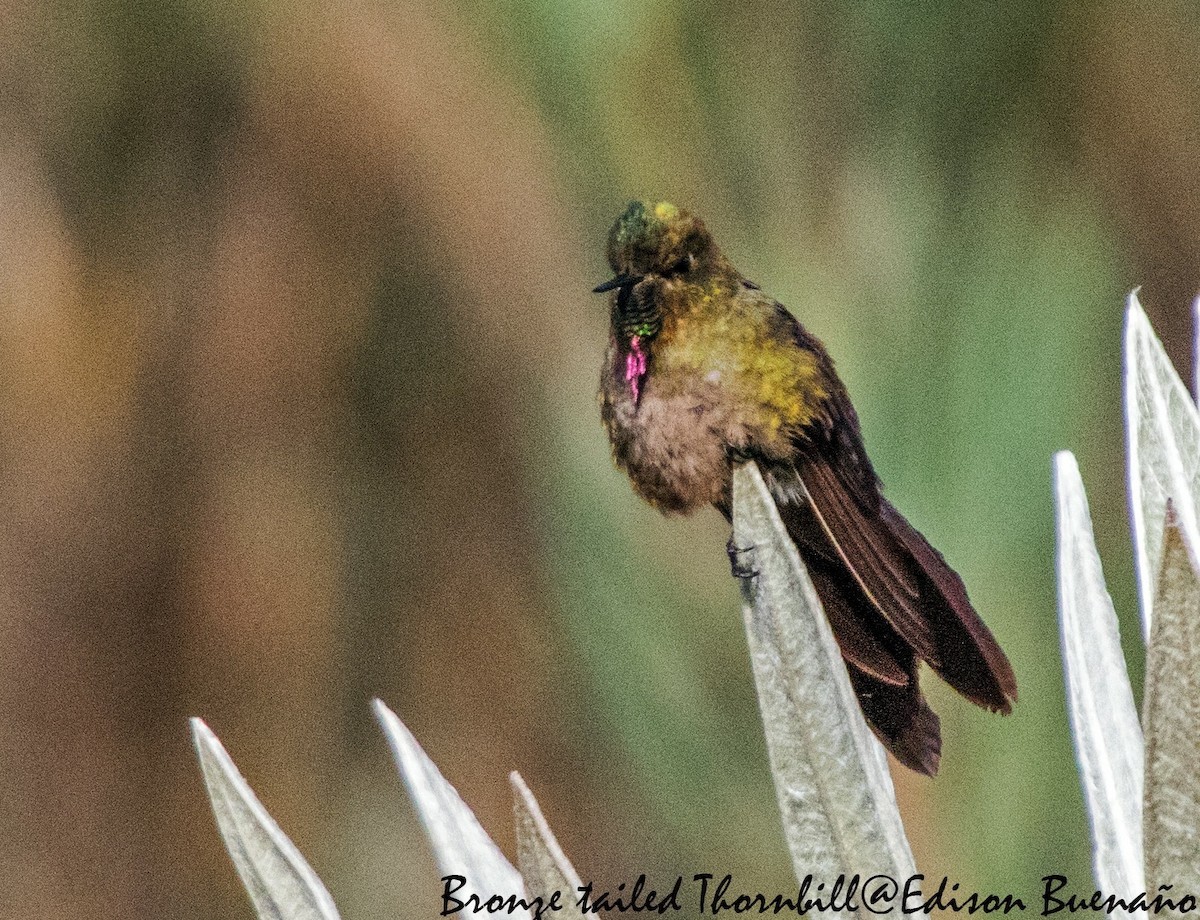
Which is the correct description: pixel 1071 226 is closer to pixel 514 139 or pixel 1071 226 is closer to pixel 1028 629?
pixel 1028 629

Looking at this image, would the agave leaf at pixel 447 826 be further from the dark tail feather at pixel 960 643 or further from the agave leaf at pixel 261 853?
the dark tail feather at pixel 960 643

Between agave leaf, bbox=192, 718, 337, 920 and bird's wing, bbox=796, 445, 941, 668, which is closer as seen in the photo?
agave leaf, bbox=192, 718, 337, 920

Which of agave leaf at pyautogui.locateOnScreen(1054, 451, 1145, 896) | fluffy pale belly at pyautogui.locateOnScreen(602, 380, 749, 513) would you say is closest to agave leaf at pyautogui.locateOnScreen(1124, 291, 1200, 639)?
agave leaf at pyautogui.locateOnScreen(1054, 451, 1145, 896)

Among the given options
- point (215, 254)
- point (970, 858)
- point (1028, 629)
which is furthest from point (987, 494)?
point (215, 254)

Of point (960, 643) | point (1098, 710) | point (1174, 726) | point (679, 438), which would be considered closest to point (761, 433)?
point (679, 438)

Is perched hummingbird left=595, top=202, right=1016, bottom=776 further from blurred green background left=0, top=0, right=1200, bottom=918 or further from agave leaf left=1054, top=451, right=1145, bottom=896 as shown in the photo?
blurred green background left=0, top=0, right=1200, bottom=918

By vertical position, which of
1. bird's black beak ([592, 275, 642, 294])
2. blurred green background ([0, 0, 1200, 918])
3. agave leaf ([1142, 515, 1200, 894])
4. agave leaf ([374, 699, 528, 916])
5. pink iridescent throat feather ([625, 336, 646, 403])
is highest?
blurred green background ([0, 0, 1200, 918])

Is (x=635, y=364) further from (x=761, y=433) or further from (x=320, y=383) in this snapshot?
(x=320, y=383)
